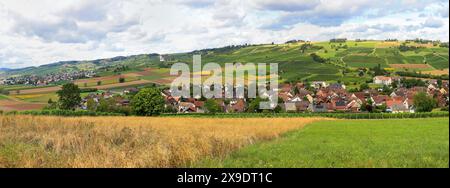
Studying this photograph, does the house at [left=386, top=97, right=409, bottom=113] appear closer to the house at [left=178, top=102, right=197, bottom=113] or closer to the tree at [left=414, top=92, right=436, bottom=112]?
the tree at [left=414, top=92, right=436, bottom=112]

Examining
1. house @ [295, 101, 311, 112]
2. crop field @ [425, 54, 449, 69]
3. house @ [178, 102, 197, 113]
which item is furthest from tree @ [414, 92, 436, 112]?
crop field @ [425, 54, 449, 69]

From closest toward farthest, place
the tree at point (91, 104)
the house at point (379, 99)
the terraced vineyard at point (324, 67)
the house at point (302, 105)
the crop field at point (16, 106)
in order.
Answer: the crop field at point (16, 106)
the tree at point (91, 104)
the house at point (302, 105)
the house at point (379, 99)
the terraced vineyard at point (324, 67)

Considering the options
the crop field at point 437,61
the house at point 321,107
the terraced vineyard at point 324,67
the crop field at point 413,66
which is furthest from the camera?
the crop field at point 413,66

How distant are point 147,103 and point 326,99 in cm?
6631

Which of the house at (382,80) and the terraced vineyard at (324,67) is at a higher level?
the terraced vineyard at (324,67)

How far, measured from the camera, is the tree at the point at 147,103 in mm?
72750

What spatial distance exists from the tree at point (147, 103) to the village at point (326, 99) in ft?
37.9

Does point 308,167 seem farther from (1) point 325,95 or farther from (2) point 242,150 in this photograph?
(1) point 325,95

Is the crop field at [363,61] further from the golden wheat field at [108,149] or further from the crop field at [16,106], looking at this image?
the golden wheat field at [108,149]

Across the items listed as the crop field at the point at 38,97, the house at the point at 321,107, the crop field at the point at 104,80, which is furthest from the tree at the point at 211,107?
the crop field at the point at 104,80

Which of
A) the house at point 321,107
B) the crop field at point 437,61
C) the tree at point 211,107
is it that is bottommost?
the house at point 321,107

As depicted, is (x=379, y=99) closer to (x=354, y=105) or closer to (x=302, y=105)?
(x=354, y=105)

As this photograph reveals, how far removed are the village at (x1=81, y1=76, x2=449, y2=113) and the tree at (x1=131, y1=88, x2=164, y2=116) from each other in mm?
11567
